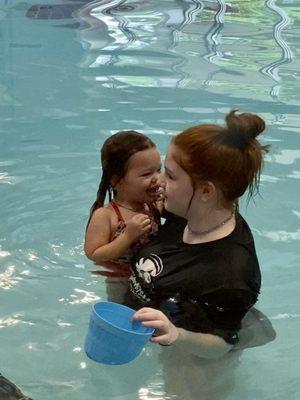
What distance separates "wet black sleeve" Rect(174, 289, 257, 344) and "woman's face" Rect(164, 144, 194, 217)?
29 centimetres

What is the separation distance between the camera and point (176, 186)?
2479mm

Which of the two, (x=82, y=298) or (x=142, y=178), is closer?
(x=142, y=178)

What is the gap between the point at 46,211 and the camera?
4.32 m

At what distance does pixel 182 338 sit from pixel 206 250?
275 millimetres

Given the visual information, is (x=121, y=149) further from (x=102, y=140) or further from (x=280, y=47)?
(x=280, y=47)

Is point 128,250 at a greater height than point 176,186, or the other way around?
point 176,186

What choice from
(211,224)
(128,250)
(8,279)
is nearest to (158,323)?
(211,224)

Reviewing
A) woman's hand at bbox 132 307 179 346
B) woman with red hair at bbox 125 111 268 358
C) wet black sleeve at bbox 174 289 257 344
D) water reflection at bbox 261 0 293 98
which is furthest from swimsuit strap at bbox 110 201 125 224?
→ water reflection at bbox 261 0 293 98

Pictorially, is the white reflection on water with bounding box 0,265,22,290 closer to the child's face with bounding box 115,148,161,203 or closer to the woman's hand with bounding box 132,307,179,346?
the child's face with bounding box 115,148,161,203

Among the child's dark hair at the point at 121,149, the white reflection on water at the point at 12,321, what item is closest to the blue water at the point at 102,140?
the white reflection on water at the point at 12,321

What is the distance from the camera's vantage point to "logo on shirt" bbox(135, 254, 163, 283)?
2.57m

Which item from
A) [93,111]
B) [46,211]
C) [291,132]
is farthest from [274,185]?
[93,111]

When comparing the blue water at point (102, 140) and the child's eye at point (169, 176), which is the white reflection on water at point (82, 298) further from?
the child's eye at point (169, 176)

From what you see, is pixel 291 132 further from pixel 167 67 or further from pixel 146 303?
pixel 146 303
